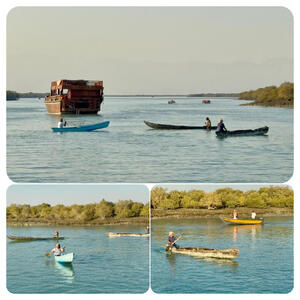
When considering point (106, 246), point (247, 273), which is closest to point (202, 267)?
point (247, 273)

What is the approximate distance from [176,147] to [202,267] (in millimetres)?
4067

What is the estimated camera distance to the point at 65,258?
375 inches

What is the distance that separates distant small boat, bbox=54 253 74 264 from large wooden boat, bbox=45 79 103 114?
13.3 feet

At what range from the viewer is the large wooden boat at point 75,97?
500 inches

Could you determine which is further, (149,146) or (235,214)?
(149,146)

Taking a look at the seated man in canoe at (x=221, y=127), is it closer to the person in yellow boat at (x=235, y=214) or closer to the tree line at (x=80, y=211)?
the person in yellow boat at (x=235, y=214)

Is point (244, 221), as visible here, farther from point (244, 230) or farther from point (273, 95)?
point (273, 95)

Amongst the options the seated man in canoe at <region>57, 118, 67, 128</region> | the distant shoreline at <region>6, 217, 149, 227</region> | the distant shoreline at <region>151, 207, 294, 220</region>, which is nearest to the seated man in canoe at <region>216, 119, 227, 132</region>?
the seated man in canoe at <region>57, 118, 67, 128</region>

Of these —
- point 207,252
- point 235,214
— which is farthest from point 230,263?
point 235,214

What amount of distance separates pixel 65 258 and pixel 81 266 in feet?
0.85

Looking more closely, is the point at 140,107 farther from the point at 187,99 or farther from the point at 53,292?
the point at 53,292

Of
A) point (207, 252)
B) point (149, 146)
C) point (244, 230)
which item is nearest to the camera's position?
point (207, 252)

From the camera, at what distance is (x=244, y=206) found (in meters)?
9.96

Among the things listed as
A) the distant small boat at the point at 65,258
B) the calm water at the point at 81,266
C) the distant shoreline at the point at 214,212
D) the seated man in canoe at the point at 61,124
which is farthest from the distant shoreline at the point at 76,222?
the seated man in canoe at the point at 61,124
